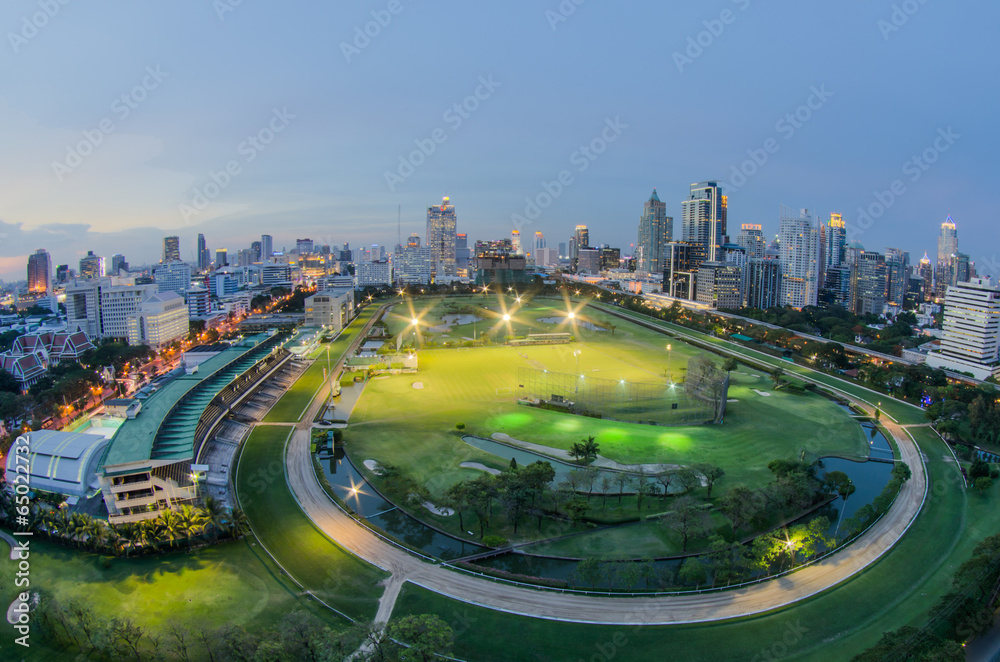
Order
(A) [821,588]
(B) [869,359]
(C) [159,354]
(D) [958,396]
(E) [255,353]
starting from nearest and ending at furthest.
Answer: (A) [821,588], (D) [958,396], (E) [255,353], (B) [869,359], (C) [159,354]

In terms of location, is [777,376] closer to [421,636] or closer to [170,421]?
[421,636]

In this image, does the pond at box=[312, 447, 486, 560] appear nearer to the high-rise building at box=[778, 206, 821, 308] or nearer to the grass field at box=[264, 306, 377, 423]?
the grass field at box=[264, 306, 377, 423]

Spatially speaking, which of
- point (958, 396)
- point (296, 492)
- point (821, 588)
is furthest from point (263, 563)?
point (958, 396)

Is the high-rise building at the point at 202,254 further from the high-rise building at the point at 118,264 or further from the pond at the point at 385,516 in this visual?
the pond at the point at 385,516

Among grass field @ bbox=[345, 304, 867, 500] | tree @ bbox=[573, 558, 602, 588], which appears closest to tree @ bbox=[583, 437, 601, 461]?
grass field @ bbox=[345, 304, 867, 500]

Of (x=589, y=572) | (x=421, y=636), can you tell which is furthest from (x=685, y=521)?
(x=421, y=636)

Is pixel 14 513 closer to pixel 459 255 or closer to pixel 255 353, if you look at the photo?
pixel 255 353
